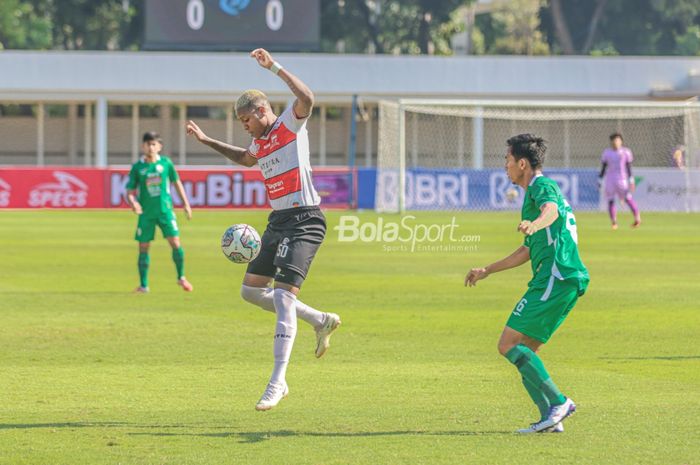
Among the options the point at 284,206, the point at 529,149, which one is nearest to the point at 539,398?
the point at 529,149

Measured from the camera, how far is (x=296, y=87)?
28.8 feet

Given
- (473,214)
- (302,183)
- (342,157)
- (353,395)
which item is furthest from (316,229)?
(342,157)

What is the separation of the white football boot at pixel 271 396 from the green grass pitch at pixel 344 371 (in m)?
A: 0.12

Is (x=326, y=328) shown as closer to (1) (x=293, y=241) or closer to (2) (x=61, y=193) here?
(1) (x=293, y=241)

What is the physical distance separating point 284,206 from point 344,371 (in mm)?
2001

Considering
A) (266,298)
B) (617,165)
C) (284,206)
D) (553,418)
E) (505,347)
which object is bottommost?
(553,418)

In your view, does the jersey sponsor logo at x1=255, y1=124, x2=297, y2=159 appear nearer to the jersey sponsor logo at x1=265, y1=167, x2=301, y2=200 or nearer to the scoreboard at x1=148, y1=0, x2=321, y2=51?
the jersey sponsor logo at x1=265, y1=167, x2=301, y2=200

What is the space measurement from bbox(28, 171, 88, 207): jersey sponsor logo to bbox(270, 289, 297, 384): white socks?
32783 millimetres

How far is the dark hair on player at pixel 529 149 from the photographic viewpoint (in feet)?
26.8

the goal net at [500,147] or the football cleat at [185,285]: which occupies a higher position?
the goal net at [500,147]

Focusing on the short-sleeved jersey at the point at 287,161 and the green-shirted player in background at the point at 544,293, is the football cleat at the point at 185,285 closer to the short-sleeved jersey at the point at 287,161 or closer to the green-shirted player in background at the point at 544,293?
the short-sleeved jersey at the point at 287,161

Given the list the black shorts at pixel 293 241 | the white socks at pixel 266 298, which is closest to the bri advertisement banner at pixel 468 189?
the white socks at pixel 266 298

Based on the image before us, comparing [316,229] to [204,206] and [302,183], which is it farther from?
[204,206]

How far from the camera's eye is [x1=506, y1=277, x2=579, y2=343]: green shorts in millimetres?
8008
